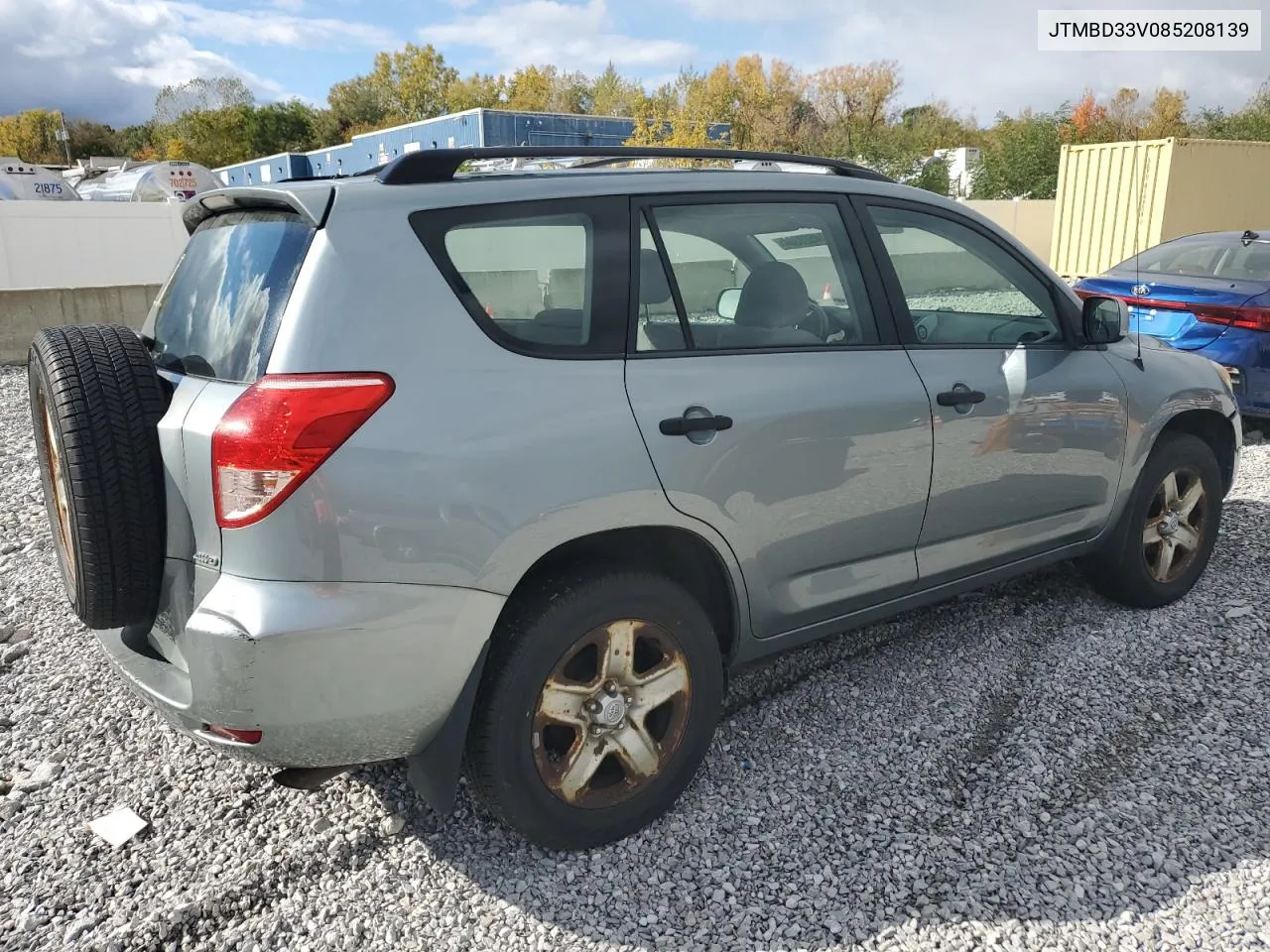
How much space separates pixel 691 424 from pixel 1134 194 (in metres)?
16.9

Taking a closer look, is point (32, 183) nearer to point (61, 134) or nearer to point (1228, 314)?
point (1228, 314)

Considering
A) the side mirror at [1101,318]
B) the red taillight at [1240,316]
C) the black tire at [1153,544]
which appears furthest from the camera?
the red taillight at [1240,316]

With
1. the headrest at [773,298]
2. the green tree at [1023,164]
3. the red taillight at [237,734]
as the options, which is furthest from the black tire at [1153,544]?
the green tree at [1023,164]

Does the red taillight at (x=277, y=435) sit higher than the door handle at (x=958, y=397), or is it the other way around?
the red taillight at (x=277, y=435)

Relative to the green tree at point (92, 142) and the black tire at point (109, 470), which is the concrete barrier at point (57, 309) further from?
the green tree at point (92, 142)

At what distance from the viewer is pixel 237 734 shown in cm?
226

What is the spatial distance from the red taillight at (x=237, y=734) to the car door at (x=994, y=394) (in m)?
2.13

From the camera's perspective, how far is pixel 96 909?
2.51 m

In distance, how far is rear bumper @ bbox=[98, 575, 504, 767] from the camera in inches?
83.8

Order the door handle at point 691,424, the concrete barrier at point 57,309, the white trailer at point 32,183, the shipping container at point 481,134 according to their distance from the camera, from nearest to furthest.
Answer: the door handle at point 691,424, the concrete barrier at point 57,309, the white trailer at point 32,183, the shipping container at point 481,134

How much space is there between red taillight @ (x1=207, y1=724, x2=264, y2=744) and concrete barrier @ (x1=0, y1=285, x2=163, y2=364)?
31.9ft

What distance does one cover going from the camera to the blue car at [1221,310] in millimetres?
6699

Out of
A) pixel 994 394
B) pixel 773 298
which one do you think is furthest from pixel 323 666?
pixel 994 394

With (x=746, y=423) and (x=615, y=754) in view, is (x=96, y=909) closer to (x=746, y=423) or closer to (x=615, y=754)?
(x=615, y=754)
